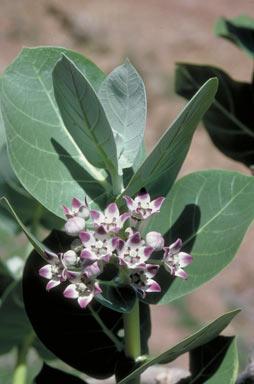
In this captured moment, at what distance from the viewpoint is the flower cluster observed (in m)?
0.55

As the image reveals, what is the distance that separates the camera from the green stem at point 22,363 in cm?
80

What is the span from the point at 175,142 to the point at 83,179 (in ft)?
0.37

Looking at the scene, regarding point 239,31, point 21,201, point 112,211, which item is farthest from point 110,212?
point 239,31

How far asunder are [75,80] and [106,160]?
0.09 meters

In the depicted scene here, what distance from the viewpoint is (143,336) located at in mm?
712

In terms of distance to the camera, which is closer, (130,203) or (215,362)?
(130,203)

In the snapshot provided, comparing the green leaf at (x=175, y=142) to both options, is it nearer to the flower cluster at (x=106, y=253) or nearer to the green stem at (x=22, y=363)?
the flower cluster at (x=106, y=253)

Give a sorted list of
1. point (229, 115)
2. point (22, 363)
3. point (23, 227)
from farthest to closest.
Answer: point (229, 115), point (22, 363), point (23, 227)

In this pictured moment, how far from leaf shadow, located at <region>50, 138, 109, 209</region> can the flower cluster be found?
0.17ft

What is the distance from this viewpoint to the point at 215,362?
69 centimetres

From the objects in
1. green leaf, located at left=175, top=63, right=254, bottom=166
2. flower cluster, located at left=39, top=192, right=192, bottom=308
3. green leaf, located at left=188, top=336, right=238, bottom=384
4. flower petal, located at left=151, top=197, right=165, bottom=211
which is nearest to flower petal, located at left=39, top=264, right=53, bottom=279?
flower cluster, located at left=39, top=192, right=192, bottom=308

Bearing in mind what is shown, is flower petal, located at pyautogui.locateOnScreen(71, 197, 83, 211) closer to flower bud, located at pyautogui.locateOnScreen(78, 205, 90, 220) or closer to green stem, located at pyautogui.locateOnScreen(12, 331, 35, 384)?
flower bud, located at pyautogui.locateOnScreen(78, 205, 90, 220)

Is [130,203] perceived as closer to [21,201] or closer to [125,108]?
[125,108]

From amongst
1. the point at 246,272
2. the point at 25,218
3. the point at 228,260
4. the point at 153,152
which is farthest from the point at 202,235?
the point at 246,272
